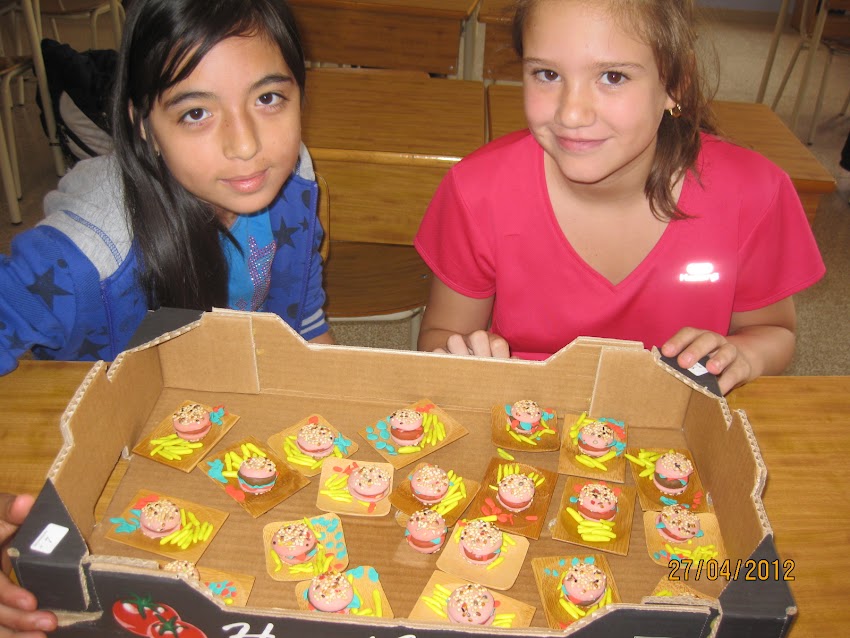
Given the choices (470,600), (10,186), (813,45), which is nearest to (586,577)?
(470,600)

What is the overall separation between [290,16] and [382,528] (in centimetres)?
67

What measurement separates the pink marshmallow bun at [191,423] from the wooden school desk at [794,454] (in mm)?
137

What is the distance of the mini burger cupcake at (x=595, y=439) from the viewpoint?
844 millimetres

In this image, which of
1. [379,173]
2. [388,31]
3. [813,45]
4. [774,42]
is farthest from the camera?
[774,42]

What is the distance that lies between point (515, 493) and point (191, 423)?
0.37 metres

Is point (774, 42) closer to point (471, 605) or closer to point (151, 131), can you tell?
point (151, 131)

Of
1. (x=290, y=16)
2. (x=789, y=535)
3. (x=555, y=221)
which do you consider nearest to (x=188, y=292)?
(x=290, y=16)

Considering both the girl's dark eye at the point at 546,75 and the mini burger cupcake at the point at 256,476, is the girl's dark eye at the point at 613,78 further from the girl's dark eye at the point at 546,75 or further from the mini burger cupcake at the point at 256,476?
the mini burger cupcake at the point at 256,476

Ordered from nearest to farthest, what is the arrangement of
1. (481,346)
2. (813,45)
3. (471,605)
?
(471,605), (481,346), (813,45)

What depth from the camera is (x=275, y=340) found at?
2.86 feet

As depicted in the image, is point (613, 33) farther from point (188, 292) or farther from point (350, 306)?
point (350, 306)

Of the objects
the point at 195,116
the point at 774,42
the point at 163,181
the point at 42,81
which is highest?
the point at 195,116

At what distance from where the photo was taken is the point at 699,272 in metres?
1.12

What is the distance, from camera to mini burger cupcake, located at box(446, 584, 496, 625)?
2.20 feet
